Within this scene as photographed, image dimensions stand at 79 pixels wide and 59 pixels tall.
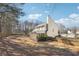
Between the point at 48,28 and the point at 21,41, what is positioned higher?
the point at 48,28

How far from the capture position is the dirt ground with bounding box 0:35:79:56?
141cm

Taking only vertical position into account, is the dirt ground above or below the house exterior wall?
below

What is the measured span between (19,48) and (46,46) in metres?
0.25

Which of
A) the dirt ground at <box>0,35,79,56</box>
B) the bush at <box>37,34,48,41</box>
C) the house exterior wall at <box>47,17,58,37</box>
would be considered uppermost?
the house exterior wall at <box>47,17,58,37</box>

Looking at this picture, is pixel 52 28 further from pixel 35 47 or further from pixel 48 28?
pixel 35 47

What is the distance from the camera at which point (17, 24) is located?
56.4 inches

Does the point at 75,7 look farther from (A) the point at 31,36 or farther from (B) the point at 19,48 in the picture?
(B) the point at 19,48

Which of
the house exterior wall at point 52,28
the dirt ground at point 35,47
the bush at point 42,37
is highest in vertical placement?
the house exterior wall at point 52,28

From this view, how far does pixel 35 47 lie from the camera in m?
1.42

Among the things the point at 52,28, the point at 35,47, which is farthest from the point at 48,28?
the point at 35,47

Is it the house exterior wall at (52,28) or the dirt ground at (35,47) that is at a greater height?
the house exterior wall at (52,28)

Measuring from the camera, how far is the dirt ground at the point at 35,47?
141 centimetres

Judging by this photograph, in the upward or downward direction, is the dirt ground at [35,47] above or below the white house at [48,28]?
below

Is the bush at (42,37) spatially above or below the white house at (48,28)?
below
